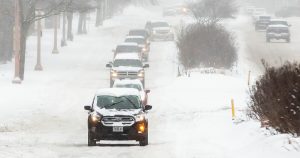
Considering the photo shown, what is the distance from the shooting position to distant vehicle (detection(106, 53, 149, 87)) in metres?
39.7

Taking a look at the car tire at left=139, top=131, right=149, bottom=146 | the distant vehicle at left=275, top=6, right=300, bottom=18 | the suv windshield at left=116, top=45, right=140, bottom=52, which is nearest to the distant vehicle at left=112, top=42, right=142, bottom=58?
the suv windshield at left=116, top=45, right=140, bottom=52

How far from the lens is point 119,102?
2150 centimetres

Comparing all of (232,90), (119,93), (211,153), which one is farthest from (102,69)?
(211,153)

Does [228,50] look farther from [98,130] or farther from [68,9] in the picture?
[98,130]

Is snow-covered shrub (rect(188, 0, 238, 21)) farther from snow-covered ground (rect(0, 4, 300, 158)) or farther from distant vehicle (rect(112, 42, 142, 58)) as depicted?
distant vehicle (rect(112, 42, 142, 58))

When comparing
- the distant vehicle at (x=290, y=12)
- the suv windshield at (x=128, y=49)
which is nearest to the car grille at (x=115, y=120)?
the suv windshield at (x=128, y=49)

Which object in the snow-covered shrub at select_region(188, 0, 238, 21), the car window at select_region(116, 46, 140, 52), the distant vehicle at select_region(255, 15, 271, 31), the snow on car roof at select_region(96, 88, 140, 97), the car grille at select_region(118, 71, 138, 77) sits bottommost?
the car grille at select_region(118, 71, 138, 77)

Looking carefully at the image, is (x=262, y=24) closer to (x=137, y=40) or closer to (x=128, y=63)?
(x=137, y=40)

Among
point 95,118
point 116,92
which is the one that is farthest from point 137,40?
point 95,118

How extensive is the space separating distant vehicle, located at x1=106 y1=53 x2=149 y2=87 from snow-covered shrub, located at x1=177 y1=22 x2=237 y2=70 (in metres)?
7.00

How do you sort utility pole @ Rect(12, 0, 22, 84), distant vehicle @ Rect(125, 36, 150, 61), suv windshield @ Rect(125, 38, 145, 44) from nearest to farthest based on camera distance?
utility pole @ Rect(12, 0, 22, 84) → distant vehicle @ Rect(125, 36, 150, 61) → suv windshield @ Rect(125, 38, 145, 44)

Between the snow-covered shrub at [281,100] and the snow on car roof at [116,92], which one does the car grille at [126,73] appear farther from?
the snow-covered shrub at [281,100]

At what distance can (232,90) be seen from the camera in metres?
36.6

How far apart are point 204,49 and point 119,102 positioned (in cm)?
2697
